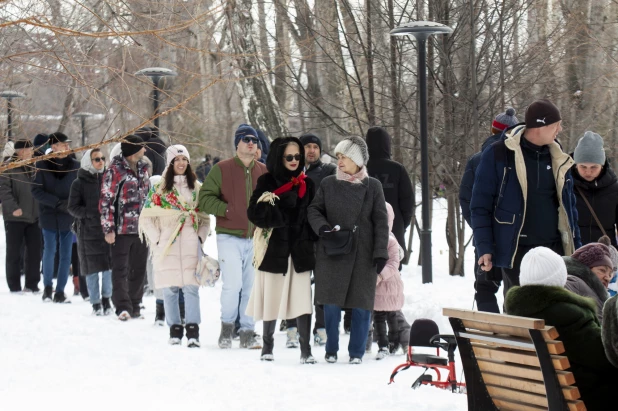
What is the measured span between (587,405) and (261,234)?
4.92m

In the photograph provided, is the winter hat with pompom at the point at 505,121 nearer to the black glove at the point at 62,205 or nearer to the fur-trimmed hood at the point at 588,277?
the fur-trimmed hood at the point at 588,277

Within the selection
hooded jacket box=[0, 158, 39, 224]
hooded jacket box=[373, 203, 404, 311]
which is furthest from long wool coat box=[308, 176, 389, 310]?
hooded jacket box=[0, 158, 39, 224]

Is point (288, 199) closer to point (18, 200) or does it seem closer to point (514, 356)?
point (514, 356)

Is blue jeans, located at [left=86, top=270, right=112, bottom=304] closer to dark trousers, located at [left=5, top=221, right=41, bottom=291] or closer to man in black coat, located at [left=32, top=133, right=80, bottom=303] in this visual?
man in black coat, located at [left=32, top=133, right=80, bottom=303]

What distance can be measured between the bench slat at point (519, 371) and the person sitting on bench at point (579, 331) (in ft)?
0.41

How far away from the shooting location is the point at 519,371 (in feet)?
16.4

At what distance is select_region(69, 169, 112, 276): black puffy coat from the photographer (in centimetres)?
1284

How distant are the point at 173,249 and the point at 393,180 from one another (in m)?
2.25

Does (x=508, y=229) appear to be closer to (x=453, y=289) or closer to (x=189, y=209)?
(x=189, y=209)

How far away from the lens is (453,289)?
1309 cm

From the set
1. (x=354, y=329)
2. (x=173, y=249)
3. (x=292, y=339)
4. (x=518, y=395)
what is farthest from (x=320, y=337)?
(x=518, y=395)

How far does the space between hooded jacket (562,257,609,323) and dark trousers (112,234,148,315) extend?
7.36m

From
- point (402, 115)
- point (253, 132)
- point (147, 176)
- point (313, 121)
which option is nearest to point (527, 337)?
point (253, 132)

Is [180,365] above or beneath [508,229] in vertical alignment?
beneath
